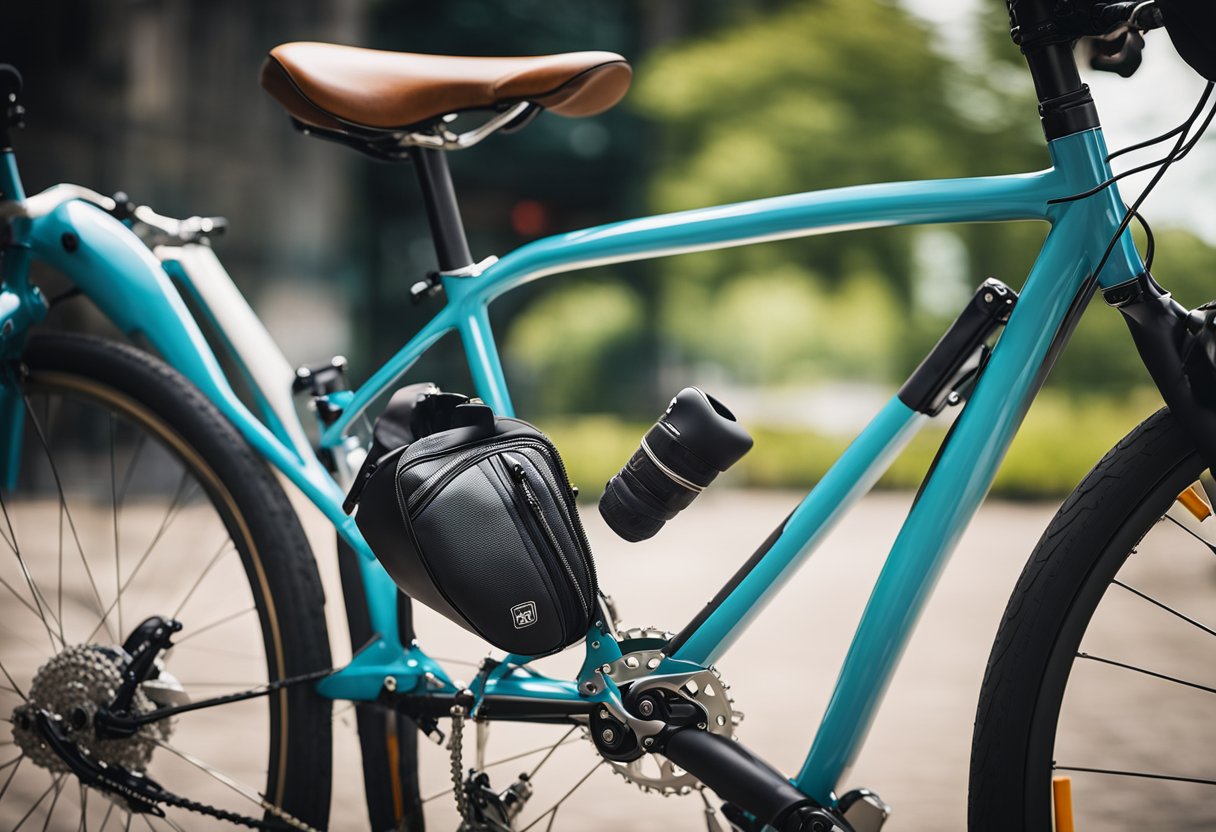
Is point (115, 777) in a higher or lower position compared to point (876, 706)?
lower

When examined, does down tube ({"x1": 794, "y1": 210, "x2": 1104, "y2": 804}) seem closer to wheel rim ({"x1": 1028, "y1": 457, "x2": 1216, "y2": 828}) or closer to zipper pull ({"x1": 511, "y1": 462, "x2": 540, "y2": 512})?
wheel rim ({"x1": 1028, "y1": 457, "x2": 1216, "y2": 828})

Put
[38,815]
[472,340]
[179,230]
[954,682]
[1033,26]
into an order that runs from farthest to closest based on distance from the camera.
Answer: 1. [954,682]
2. [38,815]
3. [179,230]
4. [472,340]
5. [1033,26]

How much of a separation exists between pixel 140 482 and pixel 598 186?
4.26 meters

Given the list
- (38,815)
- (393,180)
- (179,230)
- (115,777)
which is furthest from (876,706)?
(393,180)

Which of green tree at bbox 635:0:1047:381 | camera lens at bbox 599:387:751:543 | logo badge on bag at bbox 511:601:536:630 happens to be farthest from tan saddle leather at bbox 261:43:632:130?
green tree at bbox 635:0:1047:381

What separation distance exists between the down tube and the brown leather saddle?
645 millimetres

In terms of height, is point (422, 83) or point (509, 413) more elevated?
point (422, 83)

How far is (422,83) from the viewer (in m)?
1.51

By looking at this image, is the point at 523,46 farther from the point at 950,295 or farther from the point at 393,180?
the point at 950,295

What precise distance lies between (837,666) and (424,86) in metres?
2.71

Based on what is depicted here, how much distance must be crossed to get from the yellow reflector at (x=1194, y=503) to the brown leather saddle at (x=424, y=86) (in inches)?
35.7

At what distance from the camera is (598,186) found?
8.76m

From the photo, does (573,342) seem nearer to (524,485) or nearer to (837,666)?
(837,666)

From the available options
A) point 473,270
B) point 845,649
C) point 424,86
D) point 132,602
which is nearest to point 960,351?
point 473,270
